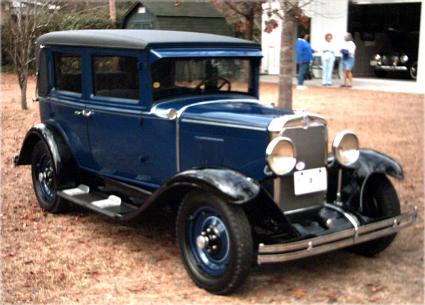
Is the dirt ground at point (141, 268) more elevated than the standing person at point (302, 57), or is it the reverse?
the standing person at point (302, 57)

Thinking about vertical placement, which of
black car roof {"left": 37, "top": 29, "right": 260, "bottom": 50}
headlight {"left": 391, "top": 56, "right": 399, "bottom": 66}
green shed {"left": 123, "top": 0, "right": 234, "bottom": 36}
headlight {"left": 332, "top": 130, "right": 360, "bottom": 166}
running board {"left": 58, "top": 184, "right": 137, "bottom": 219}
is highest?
green shed {"left": 123, "top": 0, "right": 234, "bottom": 36}

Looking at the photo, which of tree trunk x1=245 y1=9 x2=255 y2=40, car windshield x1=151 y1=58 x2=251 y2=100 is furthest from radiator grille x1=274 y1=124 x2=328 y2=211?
tree trunk x1=245 y1=9 x2=255 y2=40

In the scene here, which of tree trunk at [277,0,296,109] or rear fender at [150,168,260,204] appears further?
tree trunk at [277,0,296,109]

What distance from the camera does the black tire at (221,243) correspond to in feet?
12.6

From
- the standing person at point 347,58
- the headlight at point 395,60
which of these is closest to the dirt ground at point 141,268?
the standing person at point 347,58

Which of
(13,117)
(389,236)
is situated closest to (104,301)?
(389,236)

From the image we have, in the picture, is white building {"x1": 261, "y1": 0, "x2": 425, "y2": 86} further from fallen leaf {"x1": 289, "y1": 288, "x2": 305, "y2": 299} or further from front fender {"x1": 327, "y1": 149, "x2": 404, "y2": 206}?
fallen leaf {"x1": 289, "y1": 288, "x2": 305, "y2": 299}

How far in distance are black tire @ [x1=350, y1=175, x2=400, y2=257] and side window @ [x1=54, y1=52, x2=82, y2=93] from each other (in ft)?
9.48

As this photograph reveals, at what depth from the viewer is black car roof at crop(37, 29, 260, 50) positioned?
191 inches

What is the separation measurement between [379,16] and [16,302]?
20.1m

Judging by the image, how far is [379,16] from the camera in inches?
849

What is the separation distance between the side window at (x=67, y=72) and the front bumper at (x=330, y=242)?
2813 mm

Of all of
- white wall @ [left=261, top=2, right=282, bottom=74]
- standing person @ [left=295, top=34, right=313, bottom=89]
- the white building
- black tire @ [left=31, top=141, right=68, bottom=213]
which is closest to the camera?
black tire @ [left=31, top=141, right=68, bottom=213]

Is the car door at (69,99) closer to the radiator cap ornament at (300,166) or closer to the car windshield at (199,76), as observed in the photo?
the car windshield at (199,76)
